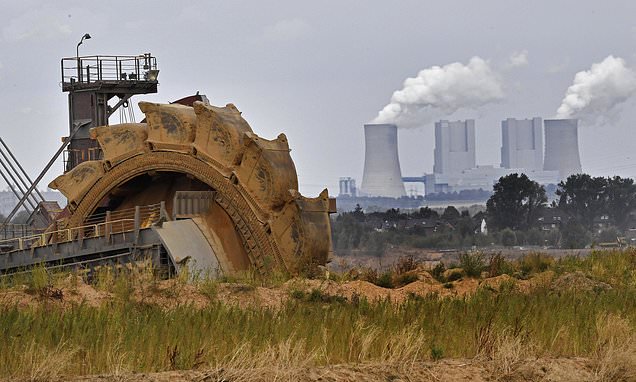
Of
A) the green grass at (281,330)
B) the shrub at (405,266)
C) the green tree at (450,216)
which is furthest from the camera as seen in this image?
the green tree at (450,216)

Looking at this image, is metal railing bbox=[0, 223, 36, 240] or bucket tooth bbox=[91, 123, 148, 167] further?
metal railing bbox=[0, 223, 36, 240]

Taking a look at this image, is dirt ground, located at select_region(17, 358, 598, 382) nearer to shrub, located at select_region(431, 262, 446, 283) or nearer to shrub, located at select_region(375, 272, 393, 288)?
shrub, located at select_region(375, 272, 393, 288)

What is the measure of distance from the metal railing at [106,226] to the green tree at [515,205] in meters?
52.5

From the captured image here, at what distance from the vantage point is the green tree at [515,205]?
87312mm

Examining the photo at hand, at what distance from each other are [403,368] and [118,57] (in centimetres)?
3530

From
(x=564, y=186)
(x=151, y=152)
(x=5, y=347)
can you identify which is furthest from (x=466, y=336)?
(x=564, y=186)

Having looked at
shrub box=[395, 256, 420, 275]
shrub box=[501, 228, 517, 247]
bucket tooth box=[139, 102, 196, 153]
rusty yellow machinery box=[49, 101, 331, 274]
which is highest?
bucket tooth box=[139, 102, 196, 153]

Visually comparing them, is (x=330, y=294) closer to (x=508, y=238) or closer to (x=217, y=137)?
(x=217, y=137)

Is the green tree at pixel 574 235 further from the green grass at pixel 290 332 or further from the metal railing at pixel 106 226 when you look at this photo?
the green grass at pixel 290 332

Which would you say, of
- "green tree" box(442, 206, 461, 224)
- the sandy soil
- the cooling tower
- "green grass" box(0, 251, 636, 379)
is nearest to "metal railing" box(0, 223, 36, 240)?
the sandy soil

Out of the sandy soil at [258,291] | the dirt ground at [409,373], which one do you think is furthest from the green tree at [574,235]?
the dirt ground at [409,373]

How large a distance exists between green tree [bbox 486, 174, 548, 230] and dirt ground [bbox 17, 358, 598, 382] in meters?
71.5

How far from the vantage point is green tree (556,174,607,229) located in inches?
3558

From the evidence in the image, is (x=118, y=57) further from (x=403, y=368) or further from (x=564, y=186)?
(x=564, y=186)
